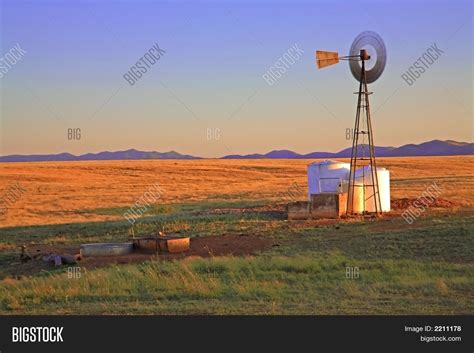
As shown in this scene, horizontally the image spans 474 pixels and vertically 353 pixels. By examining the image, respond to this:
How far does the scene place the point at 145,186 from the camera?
7012 cm

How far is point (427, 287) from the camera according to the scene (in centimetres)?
1527

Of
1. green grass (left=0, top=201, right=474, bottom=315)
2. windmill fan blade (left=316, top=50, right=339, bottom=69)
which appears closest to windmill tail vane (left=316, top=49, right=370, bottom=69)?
windmill fan blade (left=316, top=50, right=339, bottom=69)

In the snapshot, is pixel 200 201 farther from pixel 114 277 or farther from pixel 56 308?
pixel 56 308

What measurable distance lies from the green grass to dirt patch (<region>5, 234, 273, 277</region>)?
0.56m

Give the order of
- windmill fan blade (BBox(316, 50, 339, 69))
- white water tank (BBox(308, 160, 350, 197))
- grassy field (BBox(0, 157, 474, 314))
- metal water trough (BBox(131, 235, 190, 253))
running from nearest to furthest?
grassy field (BBox(0, 157, 474, 314)), metal water trough (BBox(131, 235, 190, 253)), windmill fan blade (BBox(316, 50, 339, 69)), white water tank (BBox(308, 160, 350, 197))

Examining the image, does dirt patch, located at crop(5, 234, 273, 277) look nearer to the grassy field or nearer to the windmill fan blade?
the grassy field

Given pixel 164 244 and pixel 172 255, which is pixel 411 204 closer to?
pixel 164 244

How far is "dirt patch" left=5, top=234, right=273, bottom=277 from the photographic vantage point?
21016mm

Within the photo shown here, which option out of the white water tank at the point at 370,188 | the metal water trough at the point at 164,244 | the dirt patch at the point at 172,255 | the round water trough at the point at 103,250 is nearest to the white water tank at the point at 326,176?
the white water tank at the point at 370,188

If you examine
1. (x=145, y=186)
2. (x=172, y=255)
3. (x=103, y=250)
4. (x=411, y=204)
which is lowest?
(x=172, y=255)

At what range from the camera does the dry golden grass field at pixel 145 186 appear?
45.7 meters

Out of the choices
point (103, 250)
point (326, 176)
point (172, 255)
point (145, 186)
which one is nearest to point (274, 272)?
point (172, 255)

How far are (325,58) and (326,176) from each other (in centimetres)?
801

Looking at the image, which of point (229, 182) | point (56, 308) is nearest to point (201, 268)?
point (56, 308)
